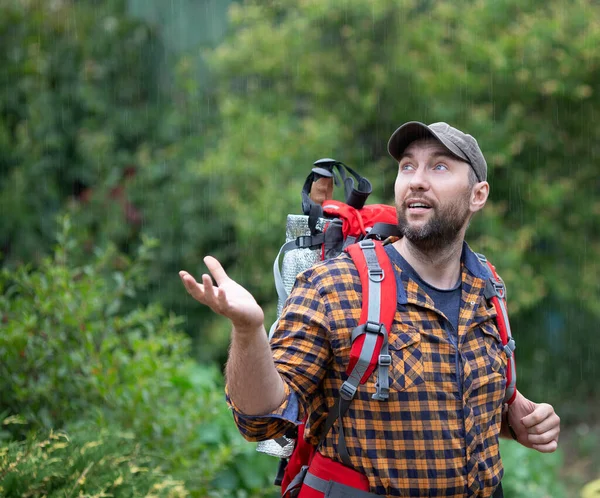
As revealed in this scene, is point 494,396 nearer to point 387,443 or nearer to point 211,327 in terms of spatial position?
point 387,443

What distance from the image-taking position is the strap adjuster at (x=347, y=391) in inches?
93.8

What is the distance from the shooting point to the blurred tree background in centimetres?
444

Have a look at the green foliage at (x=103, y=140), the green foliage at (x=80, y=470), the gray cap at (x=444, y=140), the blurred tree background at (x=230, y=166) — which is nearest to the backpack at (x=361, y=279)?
the gray cap at (x=444, y=140)

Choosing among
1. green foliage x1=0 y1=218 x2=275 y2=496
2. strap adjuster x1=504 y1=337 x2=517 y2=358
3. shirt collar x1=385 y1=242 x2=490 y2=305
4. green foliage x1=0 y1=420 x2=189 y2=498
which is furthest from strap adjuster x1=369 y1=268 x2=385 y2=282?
green foliage x1=0 y1=218 x2=275 y2=496

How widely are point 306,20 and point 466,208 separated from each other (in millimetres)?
5381

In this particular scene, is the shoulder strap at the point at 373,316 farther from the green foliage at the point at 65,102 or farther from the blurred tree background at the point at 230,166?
the green foliage at the point at 65,102

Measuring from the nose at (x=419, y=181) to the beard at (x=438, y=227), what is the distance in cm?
8

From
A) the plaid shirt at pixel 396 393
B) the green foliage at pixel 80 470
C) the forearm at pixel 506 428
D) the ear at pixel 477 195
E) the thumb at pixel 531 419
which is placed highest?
the ear at pixel 477 195

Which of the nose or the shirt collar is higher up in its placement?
the nose

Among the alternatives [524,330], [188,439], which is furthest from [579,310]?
[188,439]

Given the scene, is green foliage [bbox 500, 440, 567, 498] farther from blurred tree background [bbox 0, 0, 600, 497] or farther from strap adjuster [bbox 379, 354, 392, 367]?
strap adjuster [bbox 379, 354, 392, 367]

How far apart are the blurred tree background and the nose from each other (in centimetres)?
213

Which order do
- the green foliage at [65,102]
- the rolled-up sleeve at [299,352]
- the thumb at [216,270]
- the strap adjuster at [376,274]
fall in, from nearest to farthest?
the thumb at [216,270]
the rolled-up sleeve at [299,352]
the strap adjuster at [376,274]
the green foliage at [65,102]

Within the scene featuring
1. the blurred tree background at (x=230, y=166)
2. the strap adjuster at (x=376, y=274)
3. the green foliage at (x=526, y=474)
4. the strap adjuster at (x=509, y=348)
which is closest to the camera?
the strap adjuster at (x=376, y=274)
